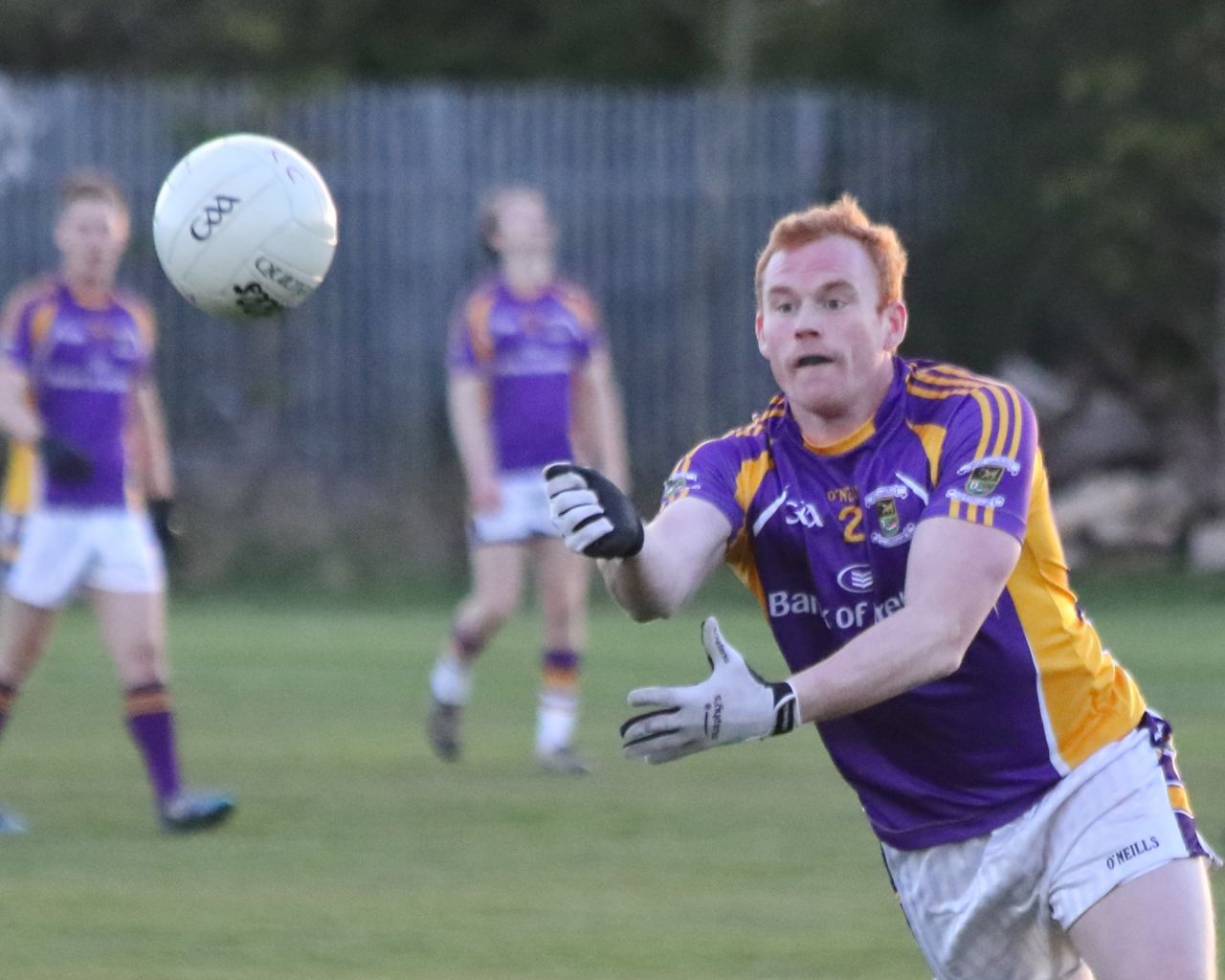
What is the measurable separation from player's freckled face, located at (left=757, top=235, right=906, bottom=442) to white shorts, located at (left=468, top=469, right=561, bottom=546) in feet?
18.2

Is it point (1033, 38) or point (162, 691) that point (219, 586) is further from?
point (162, 691)

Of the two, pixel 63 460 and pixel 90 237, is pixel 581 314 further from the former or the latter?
pixel 63 460

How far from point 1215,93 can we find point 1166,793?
52.1 ft

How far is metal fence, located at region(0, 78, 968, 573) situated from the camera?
63.3ft

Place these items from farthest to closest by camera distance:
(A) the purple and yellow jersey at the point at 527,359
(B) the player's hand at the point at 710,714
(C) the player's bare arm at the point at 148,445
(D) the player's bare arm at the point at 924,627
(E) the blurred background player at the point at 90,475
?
1. (A) the purple and yellow jersey at the point at 527,359
2. (C) the player's bare arm at the point at 148,445
3. (E) the blurred background player at the point at 90,475
4. (D) the player's bare arm at the point at 924,627
5. (B) the player's hand at the point at 710,714

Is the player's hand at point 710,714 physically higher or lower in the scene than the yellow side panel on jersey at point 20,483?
higher

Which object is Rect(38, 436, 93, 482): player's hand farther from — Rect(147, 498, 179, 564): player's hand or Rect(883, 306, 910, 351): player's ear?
Rect(883, 306, 910, 351): player's ear

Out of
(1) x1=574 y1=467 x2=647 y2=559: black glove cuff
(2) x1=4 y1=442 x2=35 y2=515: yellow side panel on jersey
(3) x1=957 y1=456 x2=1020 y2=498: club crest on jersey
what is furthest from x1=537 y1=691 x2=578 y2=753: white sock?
(1) x1=574 y1=467 x2=647 y2=559: black glove cuff

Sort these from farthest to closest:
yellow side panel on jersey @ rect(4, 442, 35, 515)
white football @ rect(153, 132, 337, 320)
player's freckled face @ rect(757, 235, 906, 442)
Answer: yellow side panel on jersey @ rect(4, 442, 35, 515) < white football @ rect(153, 132, 337, 320) < player's freckled face @ rect(757, 235, 906, 442)

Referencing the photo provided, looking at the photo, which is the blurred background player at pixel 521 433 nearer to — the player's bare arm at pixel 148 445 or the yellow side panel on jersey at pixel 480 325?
the yellow side panel on jersey at pixel 480 325

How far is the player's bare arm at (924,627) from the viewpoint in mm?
3809

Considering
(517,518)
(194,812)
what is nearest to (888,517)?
(194,812)

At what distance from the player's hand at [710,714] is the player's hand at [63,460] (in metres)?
4.80

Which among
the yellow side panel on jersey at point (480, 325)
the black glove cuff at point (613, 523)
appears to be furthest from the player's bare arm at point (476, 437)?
the black glove cuff at point (613, 523)
